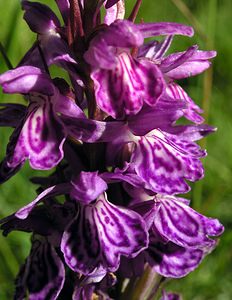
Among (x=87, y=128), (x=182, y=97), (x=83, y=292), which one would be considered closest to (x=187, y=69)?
(x=182, y=97)

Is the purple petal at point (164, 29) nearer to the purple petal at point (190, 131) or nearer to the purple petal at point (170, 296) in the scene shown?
the purple petal at point (190, 131)

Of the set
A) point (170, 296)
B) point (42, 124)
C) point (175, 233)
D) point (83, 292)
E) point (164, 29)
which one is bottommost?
point (170, 296)

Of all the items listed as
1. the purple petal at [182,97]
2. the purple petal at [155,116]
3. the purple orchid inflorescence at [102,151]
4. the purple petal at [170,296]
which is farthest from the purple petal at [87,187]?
the purple petal at [170,296]

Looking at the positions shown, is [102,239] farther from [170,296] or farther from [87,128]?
[170,296]

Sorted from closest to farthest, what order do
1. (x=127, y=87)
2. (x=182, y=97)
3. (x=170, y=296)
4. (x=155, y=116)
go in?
1. (x=127, y=87)
2. (x=155, y=116)
3. (x=182, y=97)
4. (x=170, y=296)

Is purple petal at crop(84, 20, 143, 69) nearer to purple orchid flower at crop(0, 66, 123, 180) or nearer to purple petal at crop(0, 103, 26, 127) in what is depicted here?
purple orchid flower at crop(0, 66, 123, 180)

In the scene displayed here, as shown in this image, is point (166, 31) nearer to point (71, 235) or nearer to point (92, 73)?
point (92, 73)
